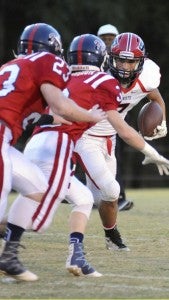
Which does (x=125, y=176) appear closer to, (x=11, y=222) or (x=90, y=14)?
(x=90, y=14)

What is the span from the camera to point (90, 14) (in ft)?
62.6

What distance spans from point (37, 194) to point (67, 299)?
744 millimetres

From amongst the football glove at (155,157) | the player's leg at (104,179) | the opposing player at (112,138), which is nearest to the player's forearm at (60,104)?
the football glove at (155,157)

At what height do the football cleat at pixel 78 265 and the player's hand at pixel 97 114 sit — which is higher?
the player's hand at pixel 97 114

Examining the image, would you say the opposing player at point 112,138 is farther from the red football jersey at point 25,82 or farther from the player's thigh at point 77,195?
the red football jersey at point 25,82

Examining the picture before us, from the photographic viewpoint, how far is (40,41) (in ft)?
18.8

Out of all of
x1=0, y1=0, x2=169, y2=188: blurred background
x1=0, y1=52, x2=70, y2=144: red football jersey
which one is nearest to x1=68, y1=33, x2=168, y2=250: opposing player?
x1=0, y1=52, x2=70, y2=144: red football jersey

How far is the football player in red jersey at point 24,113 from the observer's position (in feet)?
17.5

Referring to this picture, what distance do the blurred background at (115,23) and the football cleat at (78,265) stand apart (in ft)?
41.7

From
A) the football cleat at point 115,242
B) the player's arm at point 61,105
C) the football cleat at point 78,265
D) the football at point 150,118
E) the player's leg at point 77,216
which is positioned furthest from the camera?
the football at point 150,118

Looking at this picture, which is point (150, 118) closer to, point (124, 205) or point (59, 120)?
point (59, 120)

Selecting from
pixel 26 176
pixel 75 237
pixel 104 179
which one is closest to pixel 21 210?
pixel 26 176

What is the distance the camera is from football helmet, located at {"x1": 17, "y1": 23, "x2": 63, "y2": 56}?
573 cm

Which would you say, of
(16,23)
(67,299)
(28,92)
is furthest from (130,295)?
(16,23)
